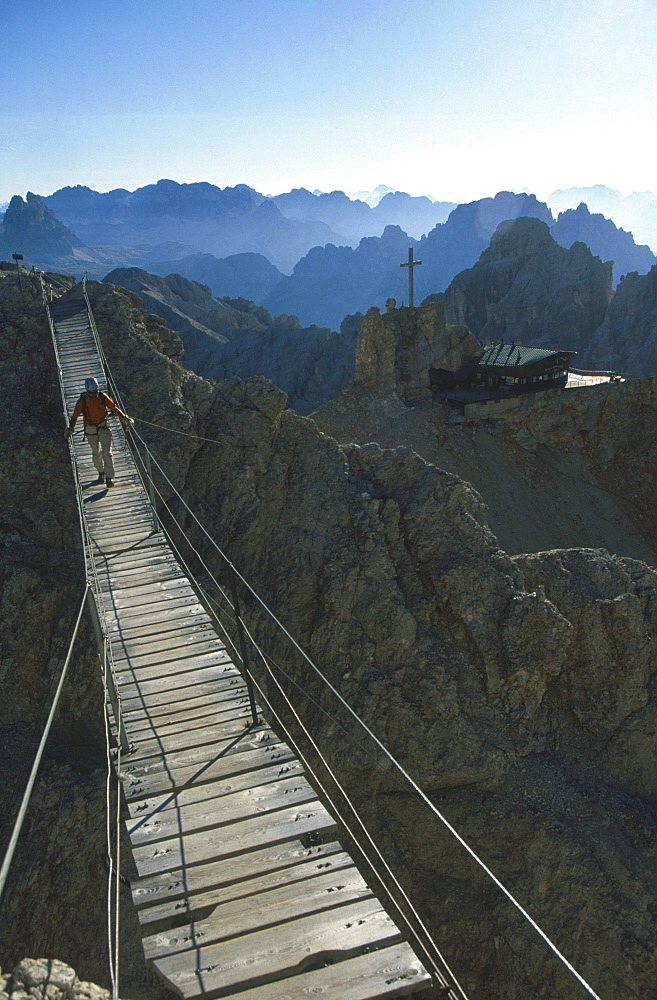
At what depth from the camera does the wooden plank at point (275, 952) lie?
3762 millimetres

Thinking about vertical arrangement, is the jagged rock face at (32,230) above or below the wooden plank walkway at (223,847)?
above

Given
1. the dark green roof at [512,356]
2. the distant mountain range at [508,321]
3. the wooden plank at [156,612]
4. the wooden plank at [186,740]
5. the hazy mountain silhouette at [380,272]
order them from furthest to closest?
the hazy mountain silhouette at [380,272]
the distant mountain range at [508,321]
the dark green roof at [512,356]
the wooden plank at [156,612]
the wooden plank at [186,740]

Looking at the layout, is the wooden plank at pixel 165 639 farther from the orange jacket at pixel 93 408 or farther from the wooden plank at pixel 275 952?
the orange jacket at pixel 93 408

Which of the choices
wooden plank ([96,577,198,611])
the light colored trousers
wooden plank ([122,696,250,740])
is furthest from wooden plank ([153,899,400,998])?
the light colored trousers

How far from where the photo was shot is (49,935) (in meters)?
8.74

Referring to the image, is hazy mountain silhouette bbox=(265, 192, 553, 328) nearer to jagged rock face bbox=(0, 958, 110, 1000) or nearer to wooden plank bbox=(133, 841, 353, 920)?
wooden plank bbox=(133, 841, 353, 920)

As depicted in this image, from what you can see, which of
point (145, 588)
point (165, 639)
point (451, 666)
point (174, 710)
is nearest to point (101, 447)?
point (145, 588)

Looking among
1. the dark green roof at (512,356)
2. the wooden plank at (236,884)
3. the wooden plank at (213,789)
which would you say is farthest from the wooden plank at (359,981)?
the dark green roof at (512,356)

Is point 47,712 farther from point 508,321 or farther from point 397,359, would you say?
point 508,321

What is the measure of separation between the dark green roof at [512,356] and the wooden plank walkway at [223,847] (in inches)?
1212

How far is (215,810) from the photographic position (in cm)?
506

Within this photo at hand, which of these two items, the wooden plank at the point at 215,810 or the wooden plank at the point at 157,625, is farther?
the wooden plank at the point at 157,625

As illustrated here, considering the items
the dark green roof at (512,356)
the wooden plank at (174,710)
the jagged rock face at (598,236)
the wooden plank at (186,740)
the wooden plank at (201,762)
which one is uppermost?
the jagged rock face at (598,236)

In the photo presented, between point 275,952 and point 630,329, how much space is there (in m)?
64.5
